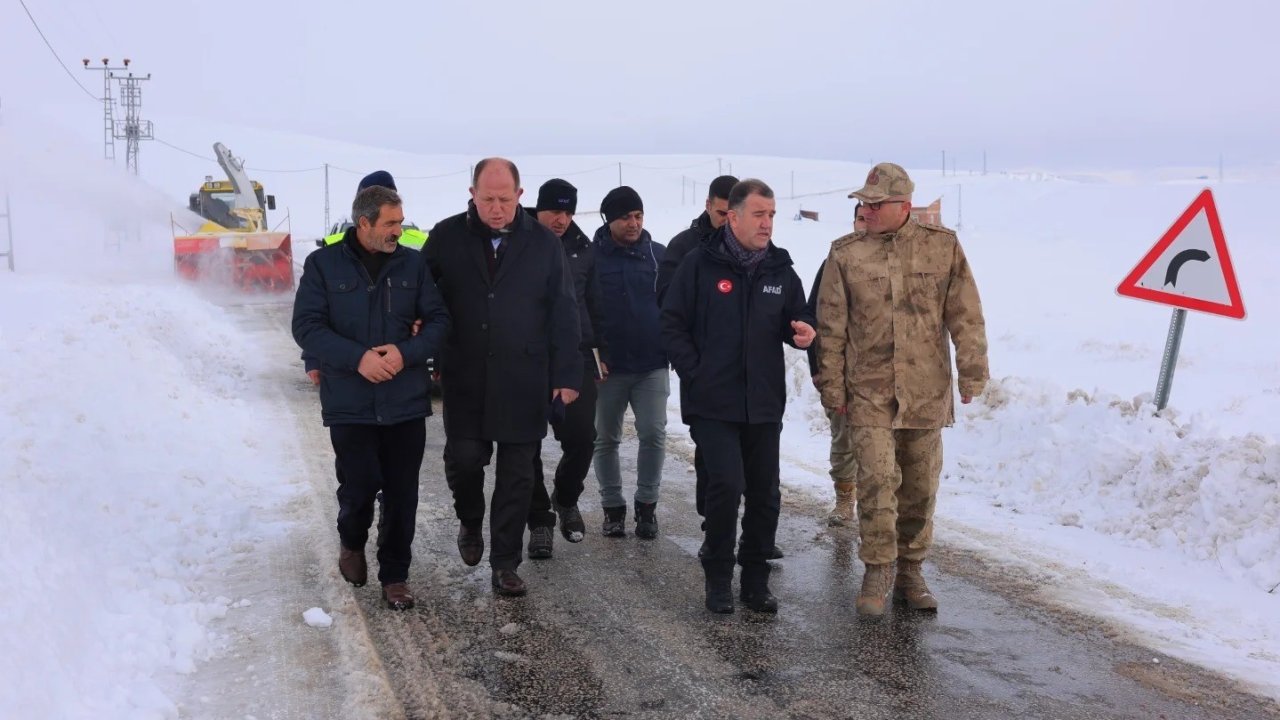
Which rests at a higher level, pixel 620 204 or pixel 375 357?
pixel 620 204

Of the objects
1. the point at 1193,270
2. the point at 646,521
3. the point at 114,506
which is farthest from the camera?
the point at 1193,270

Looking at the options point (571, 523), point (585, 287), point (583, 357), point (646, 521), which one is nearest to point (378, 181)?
point (585, 287)

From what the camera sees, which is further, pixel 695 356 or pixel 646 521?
pixel 646 521

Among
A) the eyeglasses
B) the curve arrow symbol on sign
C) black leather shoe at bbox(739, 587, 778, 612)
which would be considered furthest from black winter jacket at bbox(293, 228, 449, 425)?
the curve arrow symbol on sign

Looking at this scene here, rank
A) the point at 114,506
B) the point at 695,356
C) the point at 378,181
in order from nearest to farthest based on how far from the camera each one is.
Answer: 1. the point at 695,356
2. the point at 378,181
3. the point at 114,506

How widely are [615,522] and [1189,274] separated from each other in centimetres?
411

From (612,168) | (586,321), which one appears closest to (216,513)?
(586,321)

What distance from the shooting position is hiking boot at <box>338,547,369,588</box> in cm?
550

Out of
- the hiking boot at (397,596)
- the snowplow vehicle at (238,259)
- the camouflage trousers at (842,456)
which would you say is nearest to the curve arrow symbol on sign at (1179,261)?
the camouflage trousers at (842,456)

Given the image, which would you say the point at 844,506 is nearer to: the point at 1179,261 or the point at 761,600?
the point at 761,600

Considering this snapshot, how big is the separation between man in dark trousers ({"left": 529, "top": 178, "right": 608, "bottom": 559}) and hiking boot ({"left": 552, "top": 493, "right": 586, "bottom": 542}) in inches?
0.6

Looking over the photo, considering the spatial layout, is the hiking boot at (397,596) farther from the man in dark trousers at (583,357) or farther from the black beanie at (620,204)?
the black beanie at (620,204)

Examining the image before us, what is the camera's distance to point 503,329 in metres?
5.54

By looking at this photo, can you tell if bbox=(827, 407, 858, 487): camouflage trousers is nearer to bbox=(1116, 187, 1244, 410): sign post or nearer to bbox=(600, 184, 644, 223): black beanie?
bbox=(600, 184, 644, 223): black beanie
